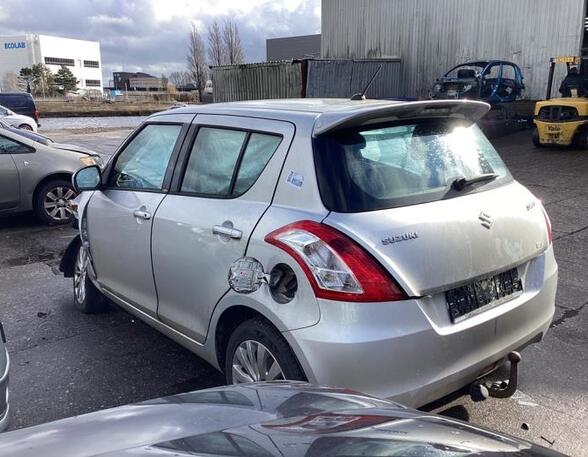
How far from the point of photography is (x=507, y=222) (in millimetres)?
3043

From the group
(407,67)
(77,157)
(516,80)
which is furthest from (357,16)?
(77,157)

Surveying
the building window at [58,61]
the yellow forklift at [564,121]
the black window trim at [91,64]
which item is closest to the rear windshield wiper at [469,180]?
the yellow forklift at [564,121]

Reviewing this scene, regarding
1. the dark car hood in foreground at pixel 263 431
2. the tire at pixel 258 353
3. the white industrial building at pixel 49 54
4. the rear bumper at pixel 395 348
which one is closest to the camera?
the dark car hood in foreground at pixel 263 431

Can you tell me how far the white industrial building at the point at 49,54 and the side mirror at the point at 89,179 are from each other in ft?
382

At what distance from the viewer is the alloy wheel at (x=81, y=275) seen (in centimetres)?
476

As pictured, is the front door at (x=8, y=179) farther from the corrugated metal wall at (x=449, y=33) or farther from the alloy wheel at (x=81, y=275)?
the corrugated metal wall at (x=449, y=33)

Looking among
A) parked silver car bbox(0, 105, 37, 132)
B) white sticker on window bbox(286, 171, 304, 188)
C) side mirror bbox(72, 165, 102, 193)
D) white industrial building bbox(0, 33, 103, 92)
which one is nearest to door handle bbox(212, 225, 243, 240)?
white sticker on window bbox(286, 171, 304, 188)

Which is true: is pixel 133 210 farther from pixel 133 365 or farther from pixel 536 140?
pixel 536 140

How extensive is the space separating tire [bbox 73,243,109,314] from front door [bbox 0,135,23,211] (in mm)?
3701

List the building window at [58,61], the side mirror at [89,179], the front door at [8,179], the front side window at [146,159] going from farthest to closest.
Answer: the building window at [58,61]
the front door at [8,179]
the side mirror at [89,179]
the front side window at [146,159]

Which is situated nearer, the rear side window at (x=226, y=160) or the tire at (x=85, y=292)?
the rear side window at (x=226, y=160)

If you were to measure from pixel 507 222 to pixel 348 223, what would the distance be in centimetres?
97

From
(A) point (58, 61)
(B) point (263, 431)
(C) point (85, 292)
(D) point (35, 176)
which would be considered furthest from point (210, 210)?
(A) point (58, 61)

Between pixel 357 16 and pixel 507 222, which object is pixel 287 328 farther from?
pixel 357 16
